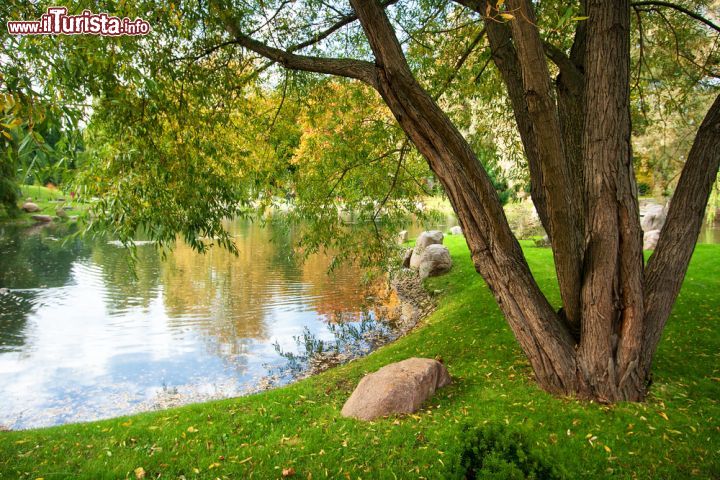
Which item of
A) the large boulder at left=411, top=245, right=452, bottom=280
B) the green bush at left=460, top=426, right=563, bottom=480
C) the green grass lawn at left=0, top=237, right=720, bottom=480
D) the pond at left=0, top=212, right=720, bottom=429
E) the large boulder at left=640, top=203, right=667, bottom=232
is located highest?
the large boulder at left=640, top=203, right=667, bottom=232

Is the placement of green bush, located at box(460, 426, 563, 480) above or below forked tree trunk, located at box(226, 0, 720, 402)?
below

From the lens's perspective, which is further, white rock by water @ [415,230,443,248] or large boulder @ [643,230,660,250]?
white rock by water @ [415,230,443,248]

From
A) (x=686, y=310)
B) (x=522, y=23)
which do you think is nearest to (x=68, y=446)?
(x=522, y=23)

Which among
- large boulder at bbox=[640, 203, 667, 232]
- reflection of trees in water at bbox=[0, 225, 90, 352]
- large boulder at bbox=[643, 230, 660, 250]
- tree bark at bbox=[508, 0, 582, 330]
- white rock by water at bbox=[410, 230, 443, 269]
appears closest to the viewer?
tree bark at bbox=[508, 0, 582, 330]

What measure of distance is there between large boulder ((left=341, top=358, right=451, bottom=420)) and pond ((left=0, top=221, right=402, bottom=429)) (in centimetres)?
293

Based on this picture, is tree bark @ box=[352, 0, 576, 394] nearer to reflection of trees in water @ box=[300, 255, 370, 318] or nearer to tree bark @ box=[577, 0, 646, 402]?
tree bark @ box=[577, 0, 646, 402]

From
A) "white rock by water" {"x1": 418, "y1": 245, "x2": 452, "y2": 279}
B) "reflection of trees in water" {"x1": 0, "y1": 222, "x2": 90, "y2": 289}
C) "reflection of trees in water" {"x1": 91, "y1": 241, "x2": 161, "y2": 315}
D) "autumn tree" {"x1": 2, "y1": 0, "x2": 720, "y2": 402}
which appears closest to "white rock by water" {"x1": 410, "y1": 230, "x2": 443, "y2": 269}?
"white rock by water" {"x1": 418, "y1": 245, "x2": 452, "y2": 279}

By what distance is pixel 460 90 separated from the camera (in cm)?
930

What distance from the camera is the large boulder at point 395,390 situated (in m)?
5.47

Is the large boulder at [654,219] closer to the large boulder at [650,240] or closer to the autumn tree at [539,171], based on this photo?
the large boulder at [650,240]

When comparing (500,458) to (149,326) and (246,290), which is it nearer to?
(149,326)

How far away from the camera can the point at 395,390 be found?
5.55m

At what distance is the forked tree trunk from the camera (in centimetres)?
461

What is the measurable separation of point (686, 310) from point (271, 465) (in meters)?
8.30
